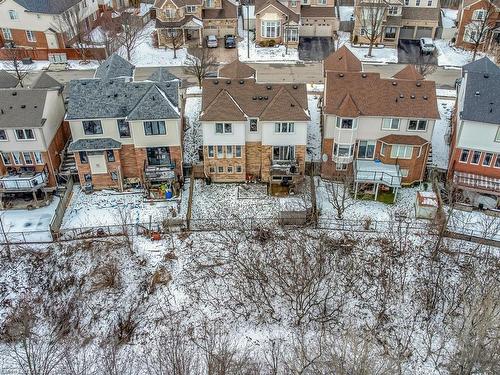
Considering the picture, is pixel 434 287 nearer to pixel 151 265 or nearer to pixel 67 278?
pixel 151 265

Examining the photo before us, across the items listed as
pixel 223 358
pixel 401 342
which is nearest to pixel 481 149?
pixel 401 342

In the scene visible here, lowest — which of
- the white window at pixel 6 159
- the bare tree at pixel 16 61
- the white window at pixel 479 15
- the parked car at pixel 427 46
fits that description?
the white window at pixel 6 159

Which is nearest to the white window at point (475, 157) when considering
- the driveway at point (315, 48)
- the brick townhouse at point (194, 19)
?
the driveway at point (315, 48)

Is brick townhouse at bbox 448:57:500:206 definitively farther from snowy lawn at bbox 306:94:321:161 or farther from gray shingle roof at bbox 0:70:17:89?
gray shingle roof at bbox 0:70:17:89

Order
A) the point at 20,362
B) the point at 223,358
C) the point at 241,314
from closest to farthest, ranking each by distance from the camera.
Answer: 1. the point at 223,358
2. the point at 20,362
3. the point at 241,314

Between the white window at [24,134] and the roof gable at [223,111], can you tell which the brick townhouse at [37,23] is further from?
the roof gable at [223,111]

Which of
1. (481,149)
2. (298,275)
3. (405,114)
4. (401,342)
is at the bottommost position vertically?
(401,342)

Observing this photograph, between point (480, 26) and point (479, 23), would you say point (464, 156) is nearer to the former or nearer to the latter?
point (480, 26)
